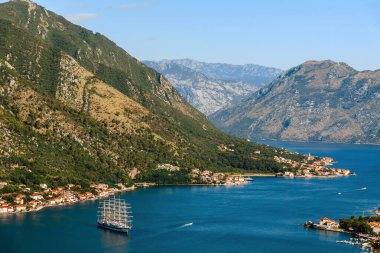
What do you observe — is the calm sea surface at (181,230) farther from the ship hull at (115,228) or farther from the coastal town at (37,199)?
the coastal town at (37,199)

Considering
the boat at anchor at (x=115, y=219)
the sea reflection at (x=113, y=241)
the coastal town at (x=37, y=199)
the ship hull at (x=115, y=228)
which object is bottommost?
the sea reflection at (x=113, y=241)

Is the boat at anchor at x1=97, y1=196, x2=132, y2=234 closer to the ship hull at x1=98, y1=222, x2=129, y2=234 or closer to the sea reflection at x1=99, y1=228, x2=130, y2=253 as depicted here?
the ship hull at x1=98, y1=222, x2=129, y2=234

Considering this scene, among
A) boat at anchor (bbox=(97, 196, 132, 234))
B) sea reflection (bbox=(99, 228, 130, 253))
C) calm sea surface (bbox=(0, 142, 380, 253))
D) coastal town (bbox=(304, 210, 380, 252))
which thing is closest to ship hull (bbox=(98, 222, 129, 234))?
boat at anchor (bbox=(97, 196, 132, 234))

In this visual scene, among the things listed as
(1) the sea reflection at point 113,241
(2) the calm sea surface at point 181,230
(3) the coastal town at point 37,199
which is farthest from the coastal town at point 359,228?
(3) the coastal town at point 37,199

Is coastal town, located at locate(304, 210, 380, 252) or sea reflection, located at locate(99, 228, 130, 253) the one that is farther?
coastal town, located at locate(304, 210, 380, 252)

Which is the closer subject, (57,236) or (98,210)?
(57,236)

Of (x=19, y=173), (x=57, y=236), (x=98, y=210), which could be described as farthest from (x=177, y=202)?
(x=57, y=236)

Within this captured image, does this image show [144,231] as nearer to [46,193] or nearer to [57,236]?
[57,236]

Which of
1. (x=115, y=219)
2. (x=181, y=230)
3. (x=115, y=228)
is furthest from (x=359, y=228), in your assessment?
(x=115, y=219)
